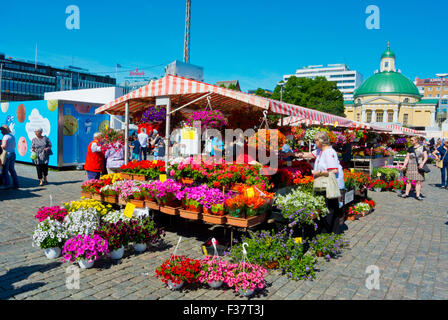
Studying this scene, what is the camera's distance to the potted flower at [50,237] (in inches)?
175

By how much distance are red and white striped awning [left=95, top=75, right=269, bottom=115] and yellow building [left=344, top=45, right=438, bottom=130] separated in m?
78.7

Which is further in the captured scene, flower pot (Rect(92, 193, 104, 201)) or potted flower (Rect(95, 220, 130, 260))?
flower pot (Rect(92, 193, 104, 201))

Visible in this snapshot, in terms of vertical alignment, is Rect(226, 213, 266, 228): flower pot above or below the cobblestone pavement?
above

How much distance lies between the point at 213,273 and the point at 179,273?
0.37 meters

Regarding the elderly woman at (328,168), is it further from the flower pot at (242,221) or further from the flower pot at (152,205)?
the flower pot at (152,205)

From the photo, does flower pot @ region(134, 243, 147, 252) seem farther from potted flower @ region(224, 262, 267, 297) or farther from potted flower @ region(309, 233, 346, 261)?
potted flower @ region(309, 233, 346, 261)

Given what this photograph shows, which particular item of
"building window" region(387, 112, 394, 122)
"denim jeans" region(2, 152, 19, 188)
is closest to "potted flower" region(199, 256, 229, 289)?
"denim jeans" region(2, 152, 19, 188)

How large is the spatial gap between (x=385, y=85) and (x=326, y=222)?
83.0 m

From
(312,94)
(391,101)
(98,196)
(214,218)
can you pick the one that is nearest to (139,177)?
(98,196)

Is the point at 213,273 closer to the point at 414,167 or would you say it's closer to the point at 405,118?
the point at 414,167

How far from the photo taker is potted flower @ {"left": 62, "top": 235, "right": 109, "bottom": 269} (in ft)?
13.4

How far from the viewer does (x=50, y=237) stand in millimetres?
4480

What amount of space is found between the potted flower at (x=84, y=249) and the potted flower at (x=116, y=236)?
0.53 ft
